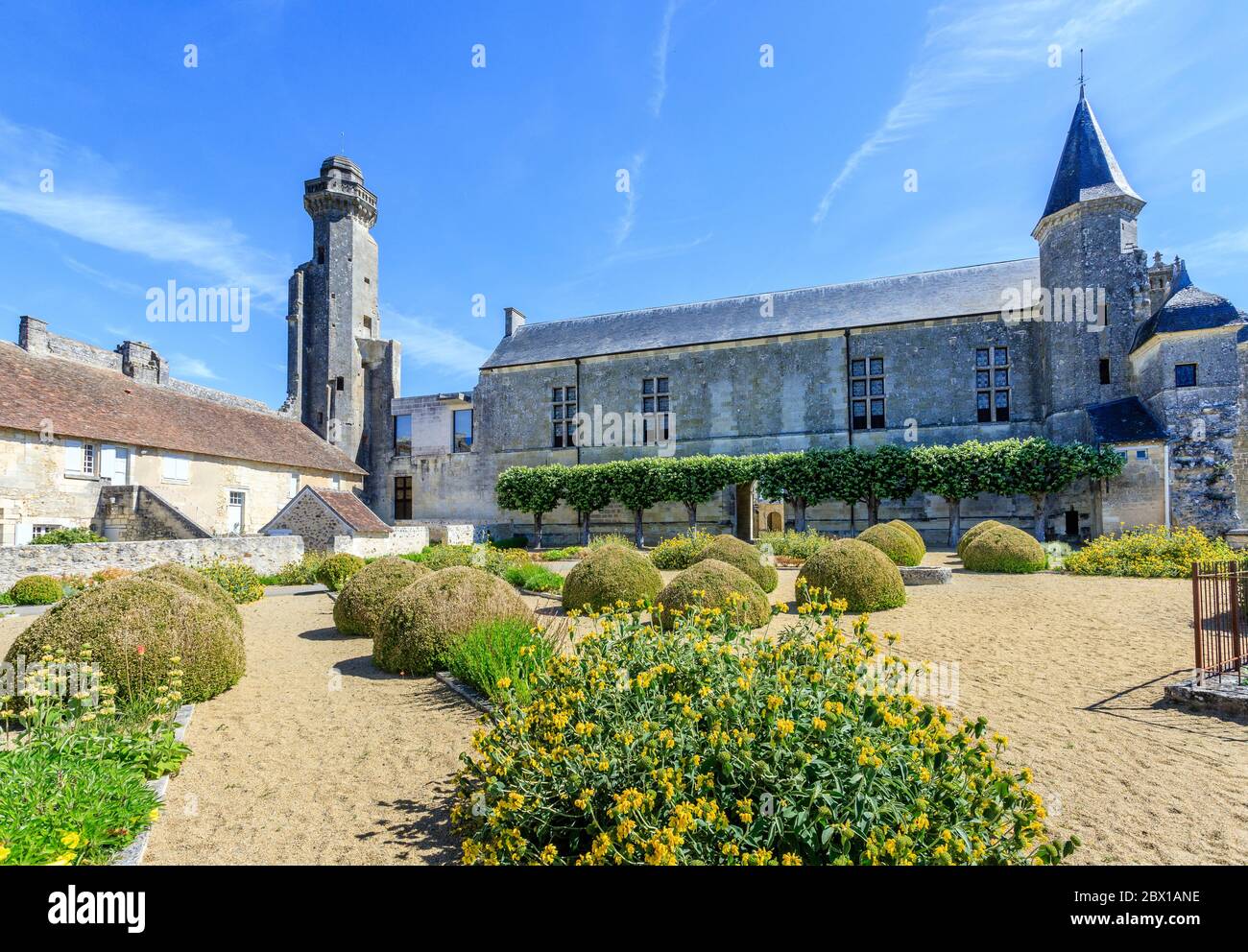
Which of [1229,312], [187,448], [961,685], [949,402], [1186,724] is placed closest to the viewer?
[1186,724]

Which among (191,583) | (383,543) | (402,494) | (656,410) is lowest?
(383,543)

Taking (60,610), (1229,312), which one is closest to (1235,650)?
(60,610)

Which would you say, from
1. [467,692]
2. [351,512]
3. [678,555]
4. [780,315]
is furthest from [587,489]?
[467,692]

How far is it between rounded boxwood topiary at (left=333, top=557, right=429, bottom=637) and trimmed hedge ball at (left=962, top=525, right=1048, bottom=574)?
12.6 metres

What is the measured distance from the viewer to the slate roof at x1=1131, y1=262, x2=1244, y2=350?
16.8 meters

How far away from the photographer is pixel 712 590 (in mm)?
7879

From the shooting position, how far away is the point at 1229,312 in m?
16.7

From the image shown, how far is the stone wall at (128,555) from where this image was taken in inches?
492

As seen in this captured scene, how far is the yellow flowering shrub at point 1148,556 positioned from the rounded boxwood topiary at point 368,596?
14185 mm

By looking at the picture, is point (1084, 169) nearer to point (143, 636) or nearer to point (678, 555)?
point (678, 555)

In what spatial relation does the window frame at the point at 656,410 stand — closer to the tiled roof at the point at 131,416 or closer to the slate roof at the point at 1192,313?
the tiled roof at the point at 131,416

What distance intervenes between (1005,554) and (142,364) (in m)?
31.5
